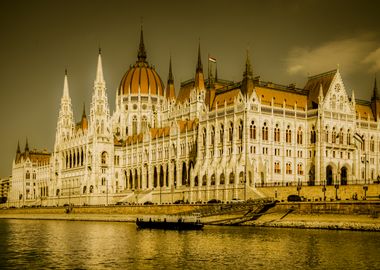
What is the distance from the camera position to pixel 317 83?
411 feet

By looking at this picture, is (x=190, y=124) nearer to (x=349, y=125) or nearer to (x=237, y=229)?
(x=349, y=125)

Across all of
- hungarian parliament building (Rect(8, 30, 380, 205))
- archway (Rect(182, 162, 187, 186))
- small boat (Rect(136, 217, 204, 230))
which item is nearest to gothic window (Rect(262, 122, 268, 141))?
hungarian parliament building (Rect(8, 30, 380, 205))

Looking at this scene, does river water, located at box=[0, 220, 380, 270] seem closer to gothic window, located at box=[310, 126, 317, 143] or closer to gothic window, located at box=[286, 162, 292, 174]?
gothic window, located at box=[286, 162, 292, 174]

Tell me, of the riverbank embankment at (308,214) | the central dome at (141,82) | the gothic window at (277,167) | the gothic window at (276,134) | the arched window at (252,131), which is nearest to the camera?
the riverbank embankment at (308,214)

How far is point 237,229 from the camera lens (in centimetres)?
8019

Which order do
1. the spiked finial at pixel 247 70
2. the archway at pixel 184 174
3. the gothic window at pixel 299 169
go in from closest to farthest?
1. the gothic window at pixel 299 169
2. the spiked finial at pixel 247 70
3. the archway at pixel 184 174

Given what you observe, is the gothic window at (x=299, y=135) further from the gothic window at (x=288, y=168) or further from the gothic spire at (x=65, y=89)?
the gothic spire at (x=65, y=89)

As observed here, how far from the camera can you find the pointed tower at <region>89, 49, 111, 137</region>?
6053 inches

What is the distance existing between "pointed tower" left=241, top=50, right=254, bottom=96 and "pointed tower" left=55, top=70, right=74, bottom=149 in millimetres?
68916

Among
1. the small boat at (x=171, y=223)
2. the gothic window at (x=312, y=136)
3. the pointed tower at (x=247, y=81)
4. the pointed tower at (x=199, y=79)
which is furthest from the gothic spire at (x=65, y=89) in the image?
the small boat at (x=171, y=223)

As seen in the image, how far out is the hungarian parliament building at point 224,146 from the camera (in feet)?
368

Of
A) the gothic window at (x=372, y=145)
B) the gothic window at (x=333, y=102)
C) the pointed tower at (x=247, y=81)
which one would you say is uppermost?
the pointed tower at (x=247, y=81)

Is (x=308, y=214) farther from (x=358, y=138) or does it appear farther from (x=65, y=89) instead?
(x=65, y=89)

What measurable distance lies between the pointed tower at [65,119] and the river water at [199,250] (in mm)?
95523
